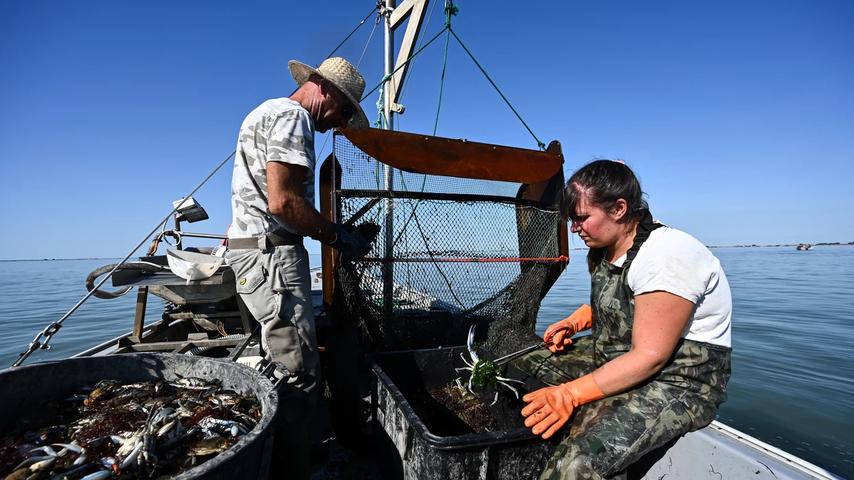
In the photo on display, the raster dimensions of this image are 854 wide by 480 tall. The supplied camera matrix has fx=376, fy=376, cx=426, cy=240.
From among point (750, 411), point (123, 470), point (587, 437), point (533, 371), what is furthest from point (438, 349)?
point (750, 411)

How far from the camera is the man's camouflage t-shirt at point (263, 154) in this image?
2.21m

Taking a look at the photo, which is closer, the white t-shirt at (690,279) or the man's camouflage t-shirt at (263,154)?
the white t-shirt at (690,279)

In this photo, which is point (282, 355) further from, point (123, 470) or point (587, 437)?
point (587, 437)

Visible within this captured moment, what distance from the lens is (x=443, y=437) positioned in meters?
1.54

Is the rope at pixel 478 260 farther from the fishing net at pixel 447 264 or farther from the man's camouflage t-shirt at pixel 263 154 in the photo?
the man's camouflage t-shirt at pixel 263 154

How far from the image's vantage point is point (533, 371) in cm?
261

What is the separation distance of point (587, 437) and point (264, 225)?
2.07 metres

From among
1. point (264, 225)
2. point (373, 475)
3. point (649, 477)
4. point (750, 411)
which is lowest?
point (750, 411)

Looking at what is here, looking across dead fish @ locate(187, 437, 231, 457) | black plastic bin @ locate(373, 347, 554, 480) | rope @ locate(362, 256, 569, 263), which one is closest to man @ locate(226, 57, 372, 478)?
black plastic bin @ locate(373, 347, 554, 480)

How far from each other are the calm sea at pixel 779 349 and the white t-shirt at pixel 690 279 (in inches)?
147

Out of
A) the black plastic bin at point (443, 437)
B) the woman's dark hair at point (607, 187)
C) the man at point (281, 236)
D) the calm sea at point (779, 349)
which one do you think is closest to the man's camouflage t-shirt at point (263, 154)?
the man at point (281, 236)

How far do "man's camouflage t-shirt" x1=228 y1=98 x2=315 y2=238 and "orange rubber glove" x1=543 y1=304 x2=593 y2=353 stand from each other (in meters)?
1.91

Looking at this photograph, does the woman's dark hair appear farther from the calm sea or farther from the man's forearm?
the calm sea

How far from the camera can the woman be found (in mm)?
1607
